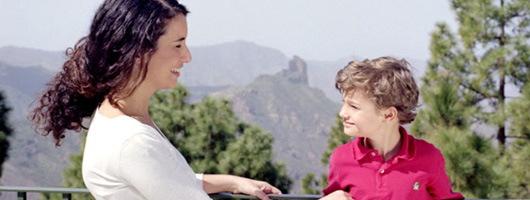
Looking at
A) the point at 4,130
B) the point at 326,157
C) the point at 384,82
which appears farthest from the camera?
the point at 326,157

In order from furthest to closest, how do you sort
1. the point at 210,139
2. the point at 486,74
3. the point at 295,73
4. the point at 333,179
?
the point at 295,73 < the point at 210,139 < the point at 486,74 < the point at 333,179

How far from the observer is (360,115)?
→ 1.10 m

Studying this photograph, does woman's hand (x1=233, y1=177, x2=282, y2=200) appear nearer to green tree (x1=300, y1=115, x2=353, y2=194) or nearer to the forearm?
the forearm

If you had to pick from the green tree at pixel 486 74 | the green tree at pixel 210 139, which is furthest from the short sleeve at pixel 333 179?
the green tree at pixel 210 139

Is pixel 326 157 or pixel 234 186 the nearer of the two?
pixel 234 186

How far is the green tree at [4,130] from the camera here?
34.0 ft

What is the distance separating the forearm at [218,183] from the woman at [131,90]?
0.98 feet

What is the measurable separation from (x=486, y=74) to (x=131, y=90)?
9411mm

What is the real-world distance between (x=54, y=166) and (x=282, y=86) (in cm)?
2889

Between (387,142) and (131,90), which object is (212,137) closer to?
(387,142)

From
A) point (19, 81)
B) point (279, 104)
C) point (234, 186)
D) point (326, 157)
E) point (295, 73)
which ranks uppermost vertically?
point (234, 186)

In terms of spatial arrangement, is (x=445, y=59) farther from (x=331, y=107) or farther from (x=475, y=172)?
(x=331, y=107)

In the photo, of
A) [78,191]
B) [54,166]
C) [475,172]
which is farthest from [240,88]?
[78,191]

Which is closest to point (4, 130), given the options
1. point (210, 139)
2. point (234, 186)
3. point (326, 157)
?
point (210, 139)
